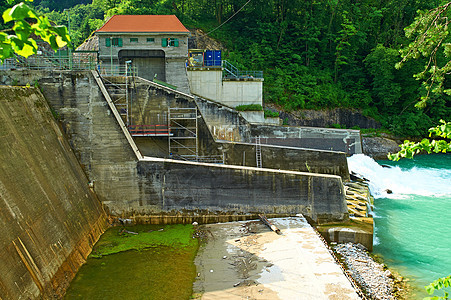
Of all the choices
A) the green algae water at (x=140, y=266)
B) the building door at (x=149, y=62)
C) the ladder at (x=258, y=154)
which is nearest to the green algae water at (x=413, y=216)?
the ladder at (x=258, y=154)

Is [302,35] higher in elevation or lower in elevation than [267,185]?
higher

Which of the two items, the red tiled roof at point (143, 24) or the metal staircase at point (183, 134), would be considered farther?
the red tiled roof at point (143, 24)

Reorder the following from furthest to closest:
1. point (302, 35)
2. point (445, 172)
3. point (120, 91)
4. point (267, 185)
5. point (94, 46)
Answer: point (302, 35), point (94, 46), point (445, 172), point (120, 91), point (267, 185)

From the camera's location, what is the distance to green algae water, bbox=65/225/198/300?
40.3 ft

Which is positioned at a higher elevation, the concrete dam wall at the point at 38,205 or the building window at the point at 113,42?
the building window at the point at 113,42

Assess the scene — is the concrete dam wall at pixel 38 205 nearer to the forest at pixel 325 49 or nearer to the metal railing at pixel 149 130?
the metal railing at pixel 149 130

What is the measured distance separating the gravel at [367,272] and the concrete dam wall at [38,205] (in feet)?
31.5

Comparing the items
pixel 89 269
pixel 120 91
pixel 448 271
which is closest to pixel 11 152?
pixel 89 269

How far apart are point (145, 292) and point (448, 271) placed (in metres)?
10.8

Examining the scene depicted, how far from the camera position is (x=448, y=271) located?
569 inches

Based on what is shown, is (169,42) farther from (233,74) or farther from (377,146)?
(377,146)

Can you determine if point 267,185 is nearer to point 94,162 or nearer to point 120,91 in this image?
point 94,162

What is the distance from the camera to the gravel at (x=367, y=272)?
41.5ft

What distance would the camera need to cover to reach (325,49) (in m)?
44.7
